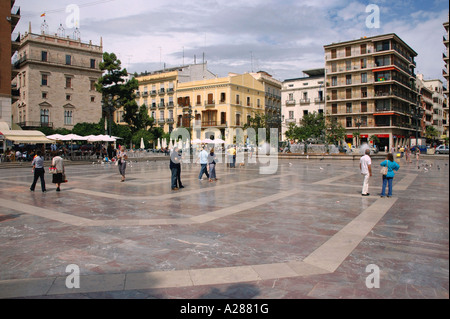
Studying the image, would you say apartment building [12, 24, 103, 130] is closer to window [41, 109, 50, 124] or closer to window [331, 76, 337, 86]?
window [41, 109, 50, 124]

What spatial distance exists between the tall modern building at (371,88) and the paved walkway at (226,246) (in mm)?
45047

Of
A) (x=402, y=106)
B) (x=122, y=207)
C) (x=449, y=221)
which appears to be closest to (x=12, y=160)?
(x=122, y=207)

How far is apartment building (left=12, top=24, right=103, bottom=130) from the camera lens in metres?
42.7

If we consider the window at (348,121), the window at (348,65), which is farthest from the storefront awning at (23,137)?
the window at (348,65)

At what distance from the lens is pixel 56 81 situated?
1762 inches

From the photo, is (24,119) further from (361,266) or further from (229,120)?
(361,266)

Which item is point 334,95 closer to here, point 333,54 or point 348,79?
point 348,79

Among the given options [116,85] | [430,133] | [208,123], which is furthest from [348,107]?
[116,85]

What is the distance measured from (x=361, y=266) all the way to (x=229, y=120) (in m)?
46.9

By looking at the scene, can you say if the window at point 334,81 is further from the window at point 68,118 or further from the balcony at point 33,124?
the balcony at point 33,124

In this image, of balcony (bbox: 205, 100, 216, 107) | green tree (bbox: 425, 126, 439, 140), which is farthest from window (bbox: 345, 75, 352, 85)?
green tree (bbox: 425, 126, 439, 140)

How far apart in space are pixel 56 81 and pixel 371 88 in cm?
4584

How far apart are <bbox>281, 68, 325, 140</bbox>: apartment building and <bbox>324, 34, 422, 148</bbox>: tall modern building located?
5.34ft

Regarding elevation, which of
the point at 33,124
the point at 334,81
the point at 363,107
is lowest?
the point at 33,124
